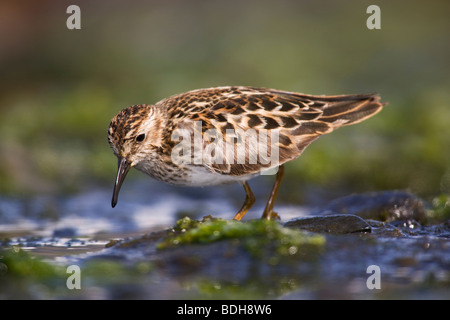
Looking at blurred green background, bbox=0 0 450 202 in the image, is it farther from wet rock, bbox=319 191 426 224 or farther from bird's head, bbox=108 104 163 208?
bird's head, bbox=108 104 163 208

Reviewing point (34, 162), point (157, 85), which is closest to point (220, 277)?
point (34, 162)

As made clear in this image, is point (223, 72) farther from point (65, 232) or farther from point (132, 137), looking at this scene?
point (132, 137)

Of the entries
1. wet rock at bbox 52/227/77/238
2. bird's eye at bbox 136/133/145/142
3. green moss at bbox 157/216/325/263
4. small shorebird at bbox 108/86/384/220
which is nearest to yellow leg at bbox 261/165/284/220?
small shorebird at bbox 108/86/384/220

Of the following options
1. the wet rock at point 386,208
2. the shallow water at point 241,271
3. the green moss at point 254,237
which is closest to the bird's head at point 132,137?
the shallow water at point 241,271

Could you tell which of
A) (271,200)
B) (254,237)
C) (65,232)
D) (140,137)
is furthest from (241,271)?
(65,232)

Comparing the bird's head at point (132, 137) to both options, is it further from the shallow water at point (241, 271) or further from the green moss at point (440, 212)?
the green moss at point (440, 212)

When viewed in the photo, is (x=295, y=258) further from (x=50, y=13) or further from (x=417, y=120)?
(x=50, y=13)

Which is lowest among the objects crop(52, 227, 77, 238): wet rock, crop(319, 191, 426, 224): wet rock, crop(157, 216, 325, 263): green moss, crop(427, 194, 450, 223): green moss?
crop(52, 227, 77, 238): wet rock
